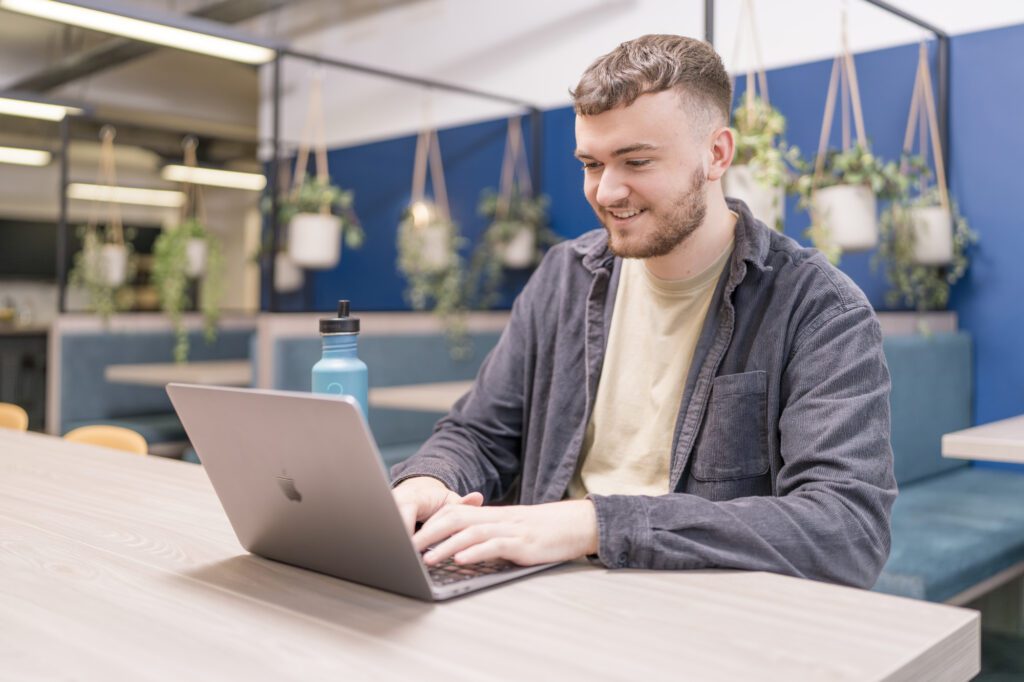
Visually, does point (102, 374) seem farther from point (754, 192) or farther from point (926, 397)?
point (926, 397)

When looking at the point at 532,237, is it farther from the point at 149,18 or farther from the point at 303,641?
the point at 303,641

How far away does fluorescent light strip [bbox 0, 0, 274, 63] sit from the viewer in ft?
12.2

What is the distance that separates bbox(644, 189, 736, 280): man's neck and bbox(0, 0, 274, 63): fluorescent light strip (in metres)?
3.16

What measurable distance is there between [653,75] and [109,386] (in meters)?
4.66

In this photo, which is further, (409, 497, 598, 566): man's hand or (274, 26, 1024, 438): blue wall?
(274, 26, 1024, 438): blue wall

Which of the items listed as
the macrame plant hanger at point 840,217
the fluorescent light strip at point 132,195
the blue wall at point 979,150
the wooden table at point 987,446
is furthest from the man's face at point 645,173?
the fluorescent light strip at point 132,195

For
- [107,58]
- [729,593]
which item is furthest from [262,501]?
[107,58]

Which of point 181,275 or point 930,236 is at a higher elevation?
point 930,236

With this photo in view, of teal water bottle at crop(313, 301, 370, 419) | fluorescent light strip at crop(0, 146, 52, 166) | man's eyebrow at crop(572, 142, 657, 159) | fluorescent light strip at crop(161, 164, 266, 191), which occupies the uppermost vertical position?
fluorescent light strip at crop(0, 146, 52, 166)

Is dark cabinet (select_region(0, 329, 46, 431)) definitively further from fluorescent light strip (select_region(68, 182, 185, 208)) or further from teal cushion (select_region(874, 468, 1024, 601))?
teal cushion (select_region(874, 468, 1024, 601))

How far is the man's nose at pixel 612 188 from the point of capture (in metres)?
1.29

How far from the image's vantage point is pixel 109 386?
5199mm

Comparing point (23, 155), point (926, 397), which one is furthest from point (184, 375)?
point (23, 155)

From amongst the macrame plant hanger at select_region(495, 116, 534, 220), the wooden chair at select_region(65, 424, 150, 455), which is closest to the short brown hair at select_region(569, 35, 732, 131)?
the wooden chair at select_region(65, 424, 150, 455)
